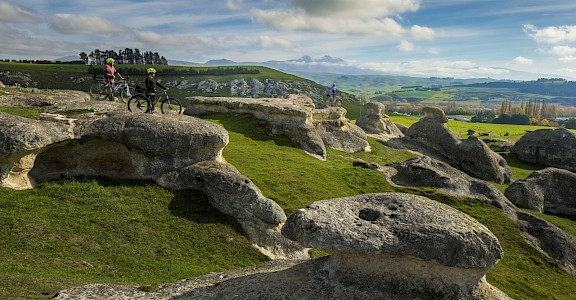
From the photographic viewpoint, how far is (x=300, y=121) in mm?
41219

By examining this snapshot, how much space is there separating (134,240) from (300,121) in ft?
86.1

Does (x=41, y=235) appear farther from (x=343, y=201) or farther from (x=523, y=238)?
(x=523, y=238)

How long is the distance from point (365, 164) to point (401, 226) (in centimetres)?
2506

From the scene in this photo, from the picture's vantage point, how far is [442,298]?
38.5 feet

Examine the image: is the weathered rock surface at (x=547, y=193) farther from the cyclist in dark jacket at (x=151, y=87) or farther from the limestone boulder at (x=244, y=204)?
the cyclist in dark jacket at (x=151, y=87)

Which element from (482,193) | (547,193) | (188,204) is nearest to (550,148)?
(547,193)

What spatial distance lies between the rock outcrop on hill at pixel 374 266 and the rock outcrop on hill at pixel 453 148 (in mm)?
44750

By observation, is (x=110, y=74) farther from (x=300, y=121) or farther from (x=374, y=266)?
(x=374, y=266)

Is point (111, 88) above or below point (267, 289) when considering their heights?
above

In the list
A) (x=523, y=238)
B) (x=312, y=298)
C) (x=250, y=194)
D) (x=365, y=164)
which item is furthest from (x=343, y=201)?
(x=365, y=164)

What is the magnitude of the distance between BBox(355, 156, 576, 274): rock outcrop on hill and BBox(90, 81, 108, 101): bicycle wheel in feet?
81.7

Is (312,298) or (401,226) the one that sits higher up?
(401,226)

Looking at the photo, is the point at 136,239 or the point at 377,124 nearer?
the point at 136,239

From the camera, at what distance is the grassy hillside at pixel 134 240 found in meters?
14.8
